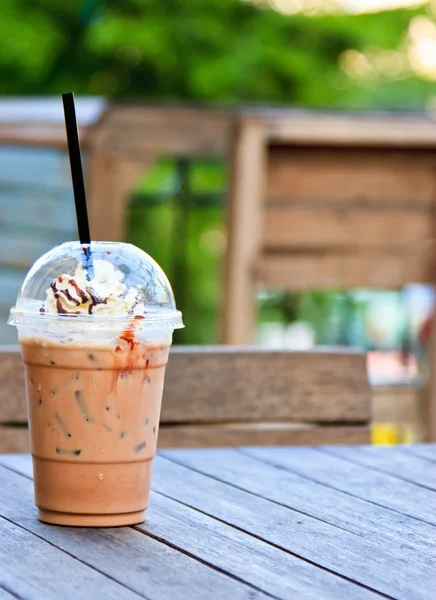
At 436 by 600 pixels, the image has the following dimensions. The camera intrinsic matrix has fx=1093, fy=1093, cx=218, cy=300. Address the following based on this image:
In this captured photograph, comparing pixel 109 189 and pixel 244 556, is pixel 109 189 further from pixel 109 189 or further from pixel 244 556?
pixel 244 556

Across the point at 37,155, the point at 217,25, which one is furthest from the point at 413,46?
the point at 37,155

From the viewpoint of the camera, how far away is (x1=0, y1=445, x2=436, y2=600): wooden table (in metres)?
1.19

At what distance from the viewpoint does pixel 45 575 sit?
1201 millimetres

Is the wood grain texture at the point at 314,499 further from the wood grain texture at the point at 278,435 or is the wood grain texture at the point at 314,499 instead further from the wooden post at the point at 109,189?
the wooden post at the point at 109,189

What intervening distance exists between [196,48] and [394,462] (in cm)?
528

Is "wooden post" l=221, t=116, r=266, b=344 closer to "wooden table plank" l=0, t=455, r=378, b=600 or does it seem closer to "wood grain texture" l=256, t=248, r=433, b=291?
"wood grain texture" l=256, t=248, r=433, b=291

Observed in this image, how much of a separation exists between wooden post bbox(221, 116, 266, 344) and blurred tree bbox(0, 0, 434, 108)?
3.28 meters

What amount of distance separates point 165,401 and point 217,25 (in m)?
4.98

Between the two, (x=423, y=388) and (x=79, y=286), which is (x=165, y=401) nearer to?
(x=79, y=286)

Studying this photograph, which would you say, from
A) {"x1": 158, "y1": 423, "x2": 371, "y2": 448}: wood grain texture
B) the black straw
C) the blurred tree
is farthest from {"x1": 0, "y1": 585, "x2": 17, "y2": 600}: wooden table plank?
the blurred tree

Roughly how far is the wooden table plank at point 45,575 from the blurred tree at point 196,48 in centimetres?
549

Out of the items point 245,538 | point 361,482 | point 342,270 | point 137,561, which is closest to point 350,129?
point 342,270

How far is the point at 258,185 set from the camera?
3471 mm

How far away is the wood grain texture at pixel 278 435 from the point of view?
7.20 feet
